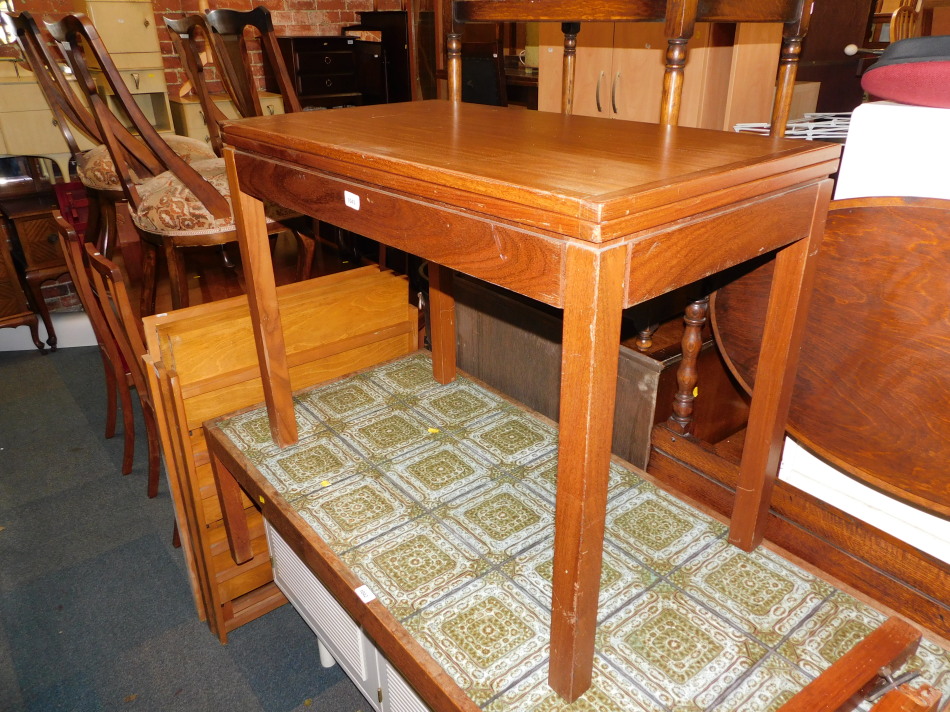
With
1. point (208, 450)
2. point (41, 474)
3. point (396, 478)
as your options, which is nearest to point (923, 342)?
point (396, 478)

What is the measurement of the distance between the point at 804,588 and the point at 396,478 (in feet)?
2.56

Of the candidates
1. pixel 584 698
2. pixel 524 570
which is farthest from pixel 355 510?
pixel 584 698

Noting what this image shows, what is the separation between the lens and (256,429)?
1615 millimetres

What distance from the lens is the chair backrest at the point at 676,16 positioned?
1.19 m

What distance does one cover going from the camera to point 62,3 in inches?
143

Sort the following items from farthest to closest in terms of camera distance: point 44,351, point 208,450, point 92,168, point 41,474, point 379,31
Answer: point 379,31, point 44,351, point 41,474, point 92,168, point 208,450

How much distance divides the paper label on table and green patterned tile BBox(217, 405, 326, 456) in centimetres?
49

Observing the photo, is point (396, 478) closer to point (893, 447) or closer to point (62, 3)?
point (893, 447)

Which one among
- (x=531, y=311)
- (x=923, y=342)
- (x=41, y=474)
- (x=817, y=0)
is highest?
(x=817, y=0)

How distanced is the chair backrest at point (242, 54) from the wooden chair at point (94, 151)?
0.29 m

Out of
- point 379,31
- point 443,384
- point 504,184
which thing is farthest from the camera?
point 379,31

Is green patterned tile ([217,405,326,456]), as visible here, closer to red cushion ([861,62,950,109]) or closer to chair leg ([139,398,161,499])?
chair leg ([139,398,161,499])

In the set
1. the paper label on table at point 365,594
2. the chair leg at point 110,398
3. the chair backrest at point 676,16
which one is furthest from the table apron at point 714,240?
the chair leg at point 110,398

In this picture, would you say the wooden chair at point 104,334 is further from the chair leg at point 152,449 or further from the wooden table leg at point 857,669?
the wooden table leg at point 857,669
